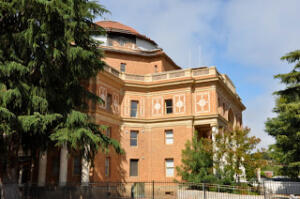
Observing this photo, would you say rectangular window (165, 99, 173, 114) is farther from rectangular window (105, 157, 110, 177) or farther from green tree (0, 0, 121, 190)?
green tree (0, 0, 121, 190)

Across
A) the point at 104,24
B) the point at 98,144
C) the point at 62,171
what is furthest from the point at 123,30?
the point at 98,144

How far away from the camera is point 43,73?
51.5 ft

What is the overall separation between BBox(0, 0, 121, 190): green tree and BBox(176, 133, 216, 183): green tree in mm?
8783

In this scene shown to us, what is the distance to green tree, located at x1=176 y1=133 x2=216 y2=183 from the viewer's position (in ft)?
75.3

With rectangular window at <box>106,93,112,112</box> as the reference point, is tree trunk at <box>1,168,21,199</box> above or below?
below

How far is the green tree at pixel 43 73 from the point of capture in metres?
14.6

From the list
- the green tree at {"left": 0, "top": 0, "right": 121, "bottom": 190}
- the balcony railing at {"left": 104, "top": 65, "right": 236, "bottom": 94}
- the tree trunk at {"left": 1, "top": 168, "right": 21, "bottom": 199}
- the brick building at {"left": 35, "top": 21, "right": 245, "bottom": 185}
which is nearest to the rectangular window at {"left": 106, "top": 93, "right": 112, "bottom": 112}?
the brick building at {"left": 35, "top": 21, "right": 245, "bottom": 185}

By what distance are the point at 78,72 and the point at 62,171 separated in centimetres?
891

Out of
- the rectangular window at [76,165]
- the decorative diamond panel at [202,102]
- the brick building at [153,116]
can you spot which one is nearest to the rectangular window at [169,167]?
the brick building at [153,116]

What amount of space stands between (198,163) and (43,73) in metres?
14.1

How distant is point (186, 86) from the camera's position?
93.3 ft

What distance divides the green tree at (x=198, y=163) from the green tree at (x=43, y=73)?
878cm

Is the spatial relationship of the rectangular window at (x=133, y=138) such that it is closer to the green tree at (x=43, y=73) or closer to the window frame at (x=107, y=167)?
the window frame at (x=107, y=167)

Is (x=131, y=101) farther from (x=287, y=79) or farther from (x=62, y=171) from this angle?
(x=287, y=79)
